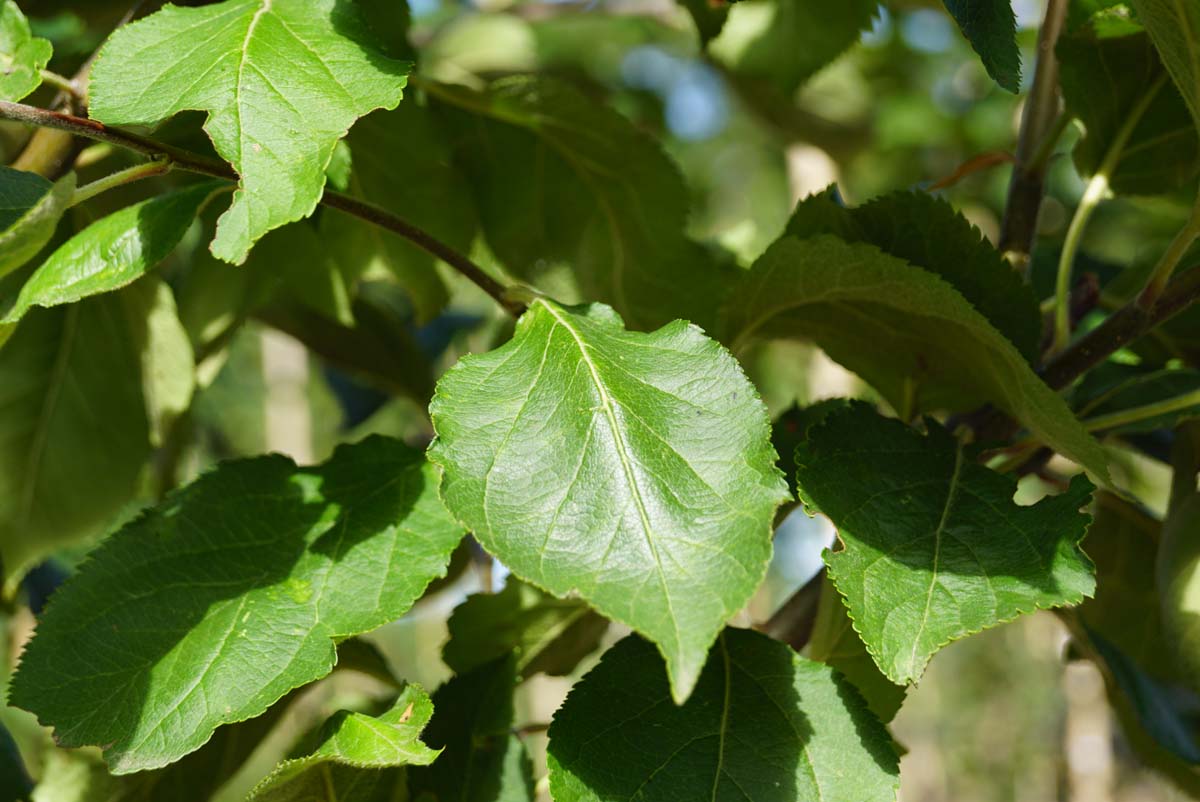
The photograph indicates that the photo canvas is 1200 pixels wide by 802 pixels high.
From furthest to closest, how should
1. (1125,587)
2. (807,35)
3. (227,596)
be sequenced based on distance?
(807,35), (1125,587), (227,596)

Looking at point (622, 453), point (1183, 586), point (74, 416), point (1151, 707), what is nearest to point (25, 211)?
point (622, 453)

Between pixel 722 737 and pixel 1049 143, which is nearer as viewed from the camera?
pixel 722 737

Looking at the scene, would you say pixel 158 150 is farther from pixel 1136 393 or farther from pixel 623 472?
pixel 1136 393

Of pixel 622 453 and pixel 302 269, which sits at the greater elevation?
pixel 622 453

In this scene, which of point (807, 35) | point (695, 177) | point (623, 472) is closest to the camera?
point (623, 472)

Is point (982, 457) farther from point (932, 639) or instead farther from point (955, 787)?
point (955, 787)

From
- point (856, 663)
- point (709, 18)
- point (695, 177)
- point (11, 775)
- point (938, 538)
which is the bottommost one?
point (695, 177)

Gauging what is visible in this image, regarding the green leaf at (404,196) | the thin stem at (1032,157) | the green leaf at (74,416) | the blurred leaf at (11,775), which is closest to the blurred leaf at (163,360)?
the green leaf at (74,416)
